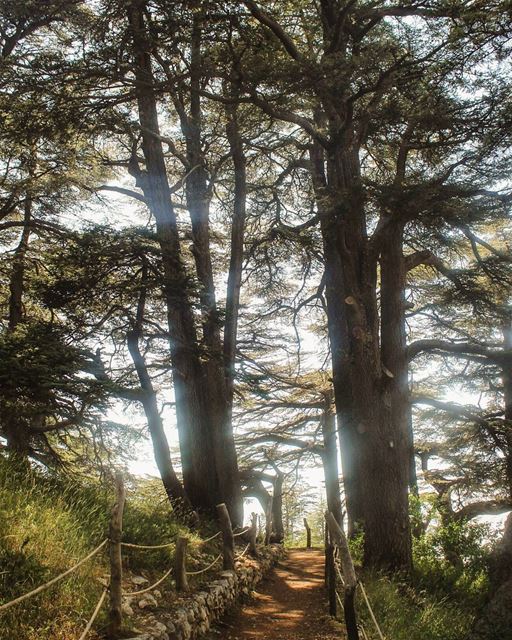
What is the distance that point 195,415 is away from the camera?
37.1ft

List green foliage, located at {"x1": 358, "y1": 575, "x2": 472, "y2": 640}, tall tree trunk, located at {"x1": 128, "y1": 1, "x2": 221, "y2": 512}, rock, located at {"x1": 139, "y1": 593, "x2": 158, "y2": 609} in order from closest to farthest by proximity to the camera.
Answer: rock, located at {"x1": 139, "y1": 593, "x2": 158, "y2": 609}, green foliage, located at {"x1": 358, "y1": 575, "x2": 472, "y2": 640}, tall tree trunk, located at {"x1": 128, "y1": 1, "x2": 221, "y2": 512}

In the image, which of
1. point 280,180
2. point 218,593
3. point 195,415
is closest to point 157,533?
point 218,593

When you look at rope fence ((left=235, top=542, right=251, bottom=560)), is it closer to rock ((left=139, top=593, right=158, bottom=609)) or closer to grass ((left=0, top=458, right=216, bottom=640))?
grass ((left=0, top=458, right=216, bottom=640))

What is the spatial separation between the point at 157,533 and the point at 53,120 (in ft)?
21.2

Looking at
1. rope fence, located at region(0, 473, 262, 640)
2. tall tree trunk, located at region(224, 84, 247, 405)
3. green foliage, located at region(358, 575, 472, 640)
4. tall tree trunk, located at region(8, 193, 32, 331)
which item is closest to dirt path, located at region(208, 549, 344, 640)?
green foliage, located at region(358, 575, 472, 640)

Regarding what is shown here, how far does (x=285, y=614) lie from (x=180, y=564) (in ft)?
7.86

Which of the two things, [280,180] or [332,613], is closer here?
[332,613]

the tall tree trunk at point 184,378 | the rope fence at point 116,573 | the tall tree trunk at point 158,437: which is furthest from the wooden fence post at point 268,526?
the rope fence at point 116,573

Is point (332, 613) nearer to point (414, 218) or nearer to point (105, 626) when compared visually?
point (105, 626)

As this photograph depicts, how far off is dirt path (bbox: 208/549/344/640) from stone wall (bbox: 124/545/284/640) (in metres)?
0.20

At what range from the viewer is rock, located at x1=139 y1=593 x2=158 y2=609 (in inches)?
221

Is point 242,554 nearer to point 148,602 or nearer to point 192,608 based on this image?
point 192,608

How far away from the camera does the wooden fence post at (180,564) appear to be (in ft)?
20.8

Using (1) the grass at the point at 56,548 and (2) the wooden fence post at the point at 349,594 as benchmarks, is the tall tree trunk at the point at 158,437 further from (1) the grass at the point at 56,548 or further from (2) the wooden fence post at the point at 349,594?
(2) the wooden fence post at the point at 349,594
